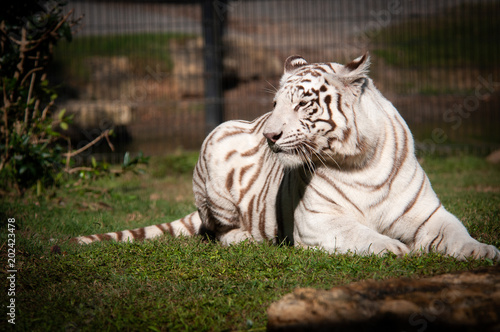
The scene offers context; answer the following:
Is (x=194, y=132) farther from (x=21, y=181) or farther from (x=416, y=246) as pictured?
(x=416, y=246)

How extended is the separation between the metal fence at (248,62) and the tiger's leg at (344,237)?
4898 mm

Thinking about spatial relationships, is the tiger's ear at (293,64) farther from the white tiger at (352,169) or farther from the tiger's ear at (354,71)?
the tiger's ear at (354,71)

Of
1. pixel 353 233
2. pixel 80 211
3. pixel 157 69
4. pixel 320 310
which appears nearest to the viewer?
pixel 320 310

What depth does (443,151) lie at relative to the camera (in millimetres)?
8258

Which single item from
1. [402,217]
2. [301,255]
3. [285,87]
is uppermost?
[285,87]

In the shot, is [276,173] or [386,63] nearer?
[276,173]

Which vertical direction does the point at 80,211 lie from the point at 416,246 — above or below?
below

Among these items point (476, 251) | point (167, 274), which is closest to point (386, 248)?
point (476, 251)

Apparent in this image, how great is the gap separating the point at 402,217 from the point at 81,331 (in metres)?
1.92

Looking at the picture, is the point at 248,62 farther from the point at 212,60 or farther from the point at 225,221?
the point at 225,221

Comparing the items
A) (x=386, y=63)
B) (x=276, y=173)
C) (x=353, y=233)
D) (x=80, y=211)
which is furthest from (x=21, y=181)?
(x=386, y=63)

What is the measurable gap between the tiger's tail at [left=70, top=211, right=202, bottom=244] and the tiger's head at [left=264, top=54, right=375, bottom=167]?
1434 millimetres

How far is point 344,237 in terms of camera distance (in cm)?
309

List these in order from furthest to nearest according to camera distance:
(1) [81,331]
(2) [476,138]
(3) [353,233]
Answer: (2) [476,138] → (3) [353,233] → (1) [81,331]
